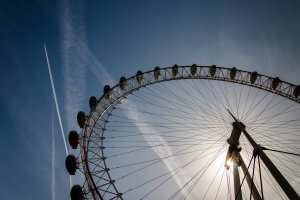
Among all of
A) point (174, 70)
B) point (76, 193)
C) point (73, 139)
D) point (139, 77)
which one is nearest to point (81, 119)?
point (73, 139)

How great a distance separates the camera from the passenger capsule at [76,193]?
16.3 metres

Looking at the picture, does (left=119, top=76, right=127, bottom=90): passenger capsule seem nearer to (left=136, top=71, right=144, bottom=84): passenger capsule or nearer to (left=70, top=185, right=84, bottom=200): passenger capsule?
(left=136, top=71, right=144, bottom=84): passenger capsule

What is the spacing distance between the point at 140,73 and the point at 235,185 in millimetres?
14677

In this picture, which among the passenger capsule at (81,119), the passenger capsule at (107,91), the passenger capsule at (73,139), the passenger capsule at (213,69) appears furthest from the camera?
the passenger capsule at (213,69)

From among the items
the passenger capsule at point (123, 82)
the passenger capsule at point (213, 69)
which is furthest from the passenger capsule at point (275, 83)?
the passenger capsule at point (123, 82)

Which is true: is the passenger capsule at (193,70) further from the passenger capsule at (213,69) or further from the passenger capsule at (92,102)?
the passenger capsule at (92,102)

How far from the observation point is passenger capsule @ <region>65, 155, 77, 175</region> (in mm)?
18625

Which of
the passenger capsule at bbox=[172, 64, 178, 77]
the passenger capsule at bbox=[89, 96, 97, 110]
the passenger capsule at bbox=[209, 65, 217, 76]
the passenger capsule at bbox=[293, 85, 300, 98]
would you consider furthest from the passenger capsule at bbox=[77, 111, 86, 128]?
the passenger capsule at bbox=[293, 85, 300, 98]

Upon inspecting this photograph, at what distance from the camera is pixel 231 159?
768 inches

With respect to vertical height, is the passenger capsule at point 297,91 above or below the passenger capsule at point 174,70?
below

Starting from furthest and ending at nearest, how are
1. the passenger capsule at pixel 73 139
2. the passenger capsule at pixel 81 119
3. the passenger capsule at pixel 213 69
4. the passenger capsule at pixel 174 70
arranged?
1. the passenger capsule at pixel 213 69
2. the passenger capsule at pixel 174 70
3. the passenger capsule at pixel 81 119
4. the passenger capsule at pixel 73 139

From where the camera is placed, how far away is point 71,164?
18.7 m

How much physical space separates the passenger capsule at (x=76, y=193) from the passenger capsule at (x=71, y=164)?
7.28 ft

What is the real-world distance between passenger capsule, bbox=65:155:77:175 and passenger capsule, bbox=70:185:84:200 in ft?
7.28
